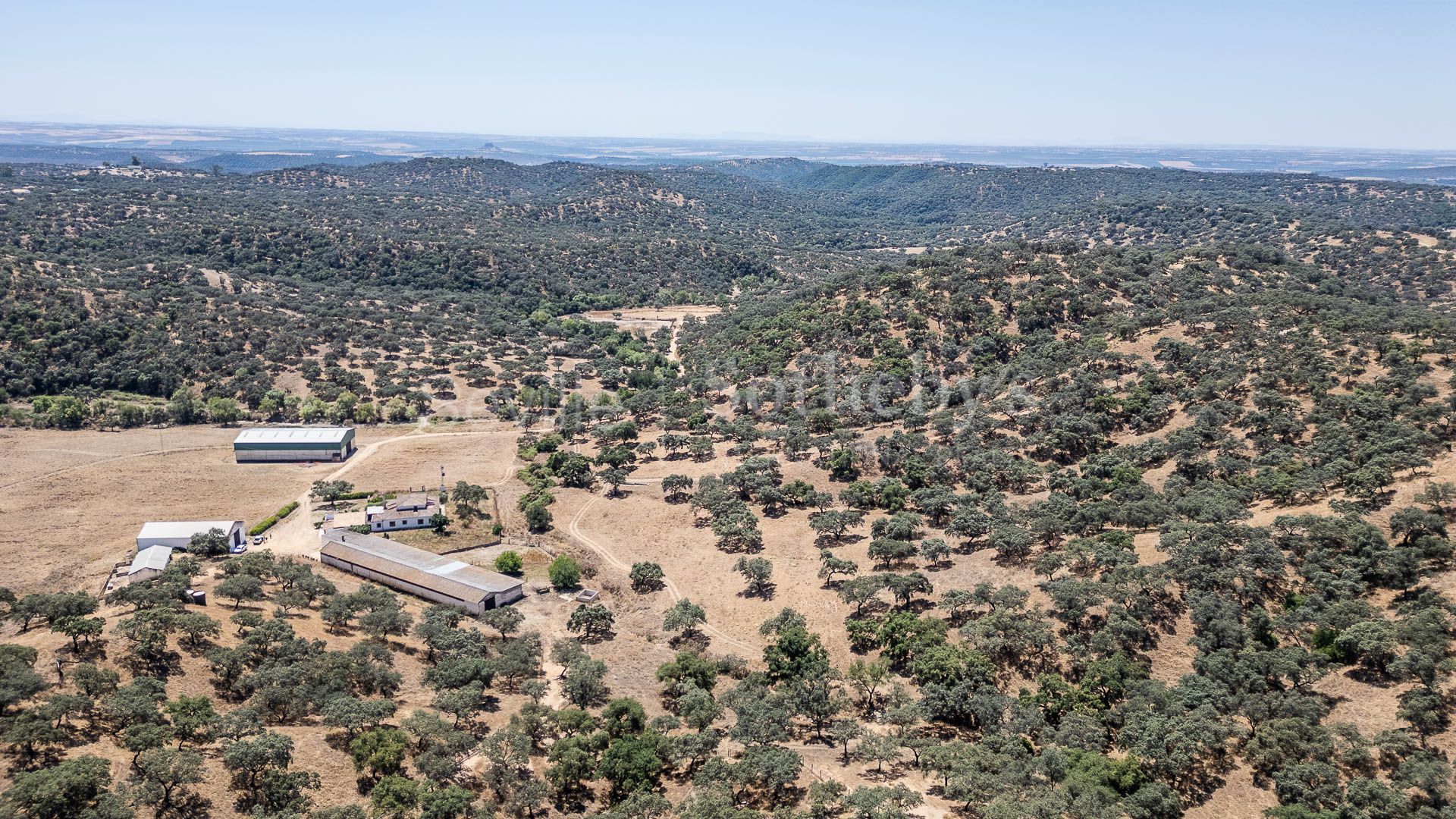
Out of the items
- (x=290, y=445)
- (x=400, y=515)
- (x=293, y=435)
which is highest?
(x=293, y=435)

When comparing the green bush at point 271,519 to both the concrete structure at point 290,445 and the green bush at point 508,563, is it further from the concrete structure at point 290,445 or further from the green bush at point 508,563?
the green bush at point 508,563

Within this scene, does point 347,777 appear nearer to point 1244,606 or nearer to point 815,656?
point 815,656

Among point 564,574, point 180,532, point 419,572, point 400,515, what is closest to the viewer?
point 419,572

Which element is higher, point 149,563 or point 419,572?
point 149,563

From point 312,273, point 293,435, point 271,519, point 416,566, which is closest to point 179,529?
point 271,519

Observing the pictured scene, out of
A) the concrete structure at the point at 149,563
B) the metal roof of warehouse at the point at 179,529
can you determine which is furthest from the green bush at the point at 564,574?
the metal roof of warehouse at the point at 179,529

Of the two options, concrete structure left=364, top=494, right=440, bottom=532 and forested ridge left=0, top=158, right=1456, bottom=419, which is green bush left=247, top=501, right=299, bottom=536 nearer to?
concrete structure left=364, top=494, right=440, bottom=532

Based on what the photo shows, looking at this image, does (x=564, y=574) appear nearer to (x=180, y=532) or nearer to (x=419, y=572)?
(x=419, y=572)

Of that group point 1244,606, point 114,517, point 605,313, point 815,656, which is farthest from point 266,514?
point 605,313
